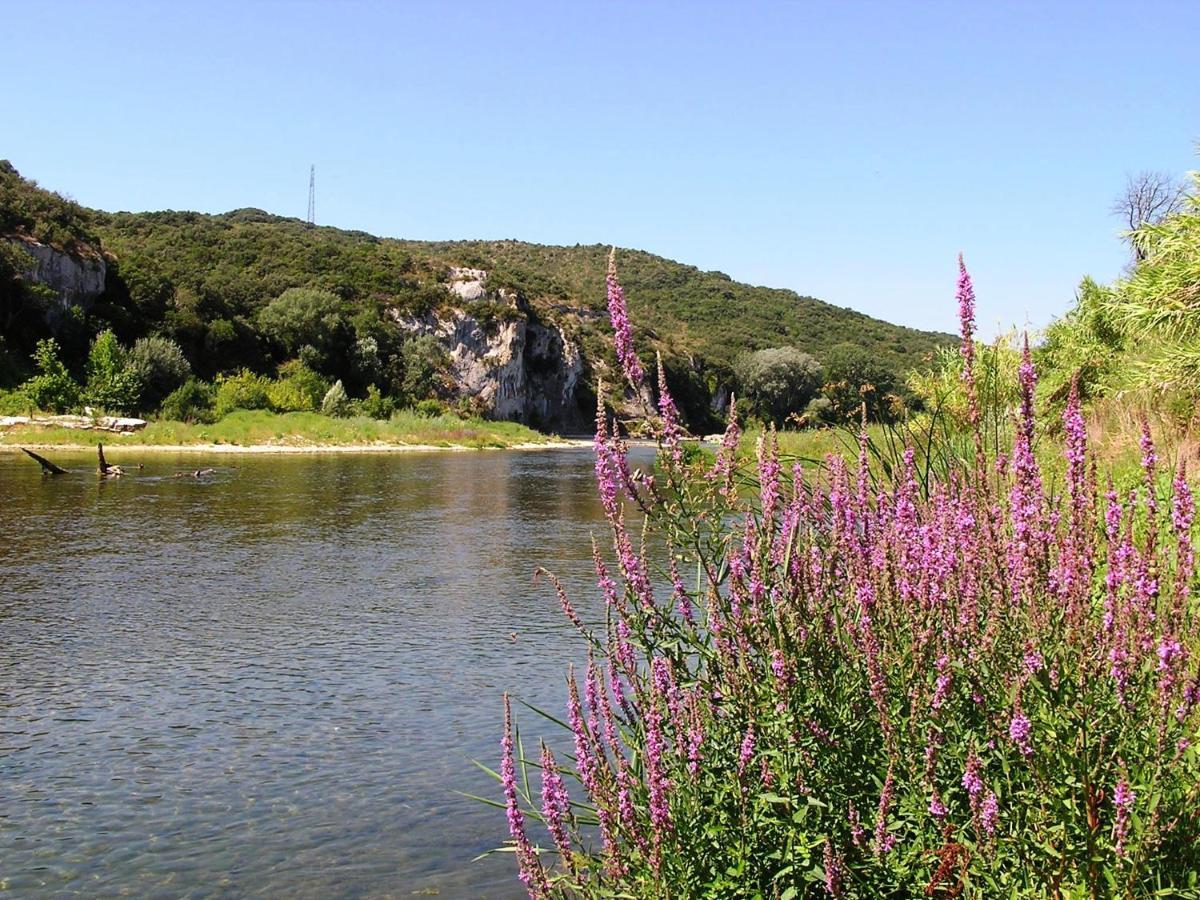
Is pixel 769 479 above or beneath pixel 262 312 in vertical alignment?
beneath

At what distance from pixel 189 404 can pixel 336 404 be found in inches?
399

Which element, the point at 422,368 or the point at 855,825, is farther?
the point at 422,368

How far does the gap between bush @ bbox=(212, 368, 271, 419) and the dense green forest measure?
16 cm

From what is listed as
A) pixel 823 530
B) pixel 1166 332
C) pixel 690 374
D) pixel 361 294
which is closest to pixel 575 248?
pixel 690 374

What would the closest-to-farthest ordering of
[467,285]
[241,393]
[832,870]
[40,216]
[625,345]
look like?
[832,870], [625,345], [241,393], [40,216], [467,285]

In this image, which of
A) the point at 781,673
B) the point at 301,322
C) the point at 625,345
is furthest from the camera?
the point at 301,322

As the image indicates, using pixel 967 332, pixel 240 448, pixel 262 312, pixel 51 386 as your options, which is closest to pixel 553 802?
pixel 967 332

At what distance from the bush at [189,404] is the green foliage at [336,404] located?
728cm

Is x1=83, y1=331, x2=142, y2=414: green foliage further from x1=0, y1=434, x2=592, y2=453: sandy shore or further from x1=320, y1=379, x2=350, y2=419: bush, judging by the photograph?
x1=320, y1=379, x2=350, y2=419: bush

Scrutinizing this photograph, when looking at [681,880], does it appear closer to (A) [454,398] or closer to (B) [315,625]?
(B) [315,625]

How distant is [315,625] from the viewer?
13.0 m

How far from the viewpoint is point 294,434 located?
54250 millimetres

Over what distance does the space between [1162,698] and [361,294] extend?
82099 mm

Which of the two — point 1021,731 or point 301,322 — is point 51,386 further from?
point 1021,731
